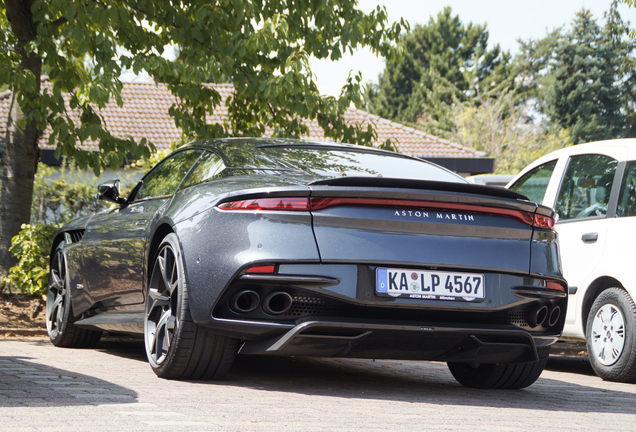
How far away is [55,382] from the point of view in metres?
4.21

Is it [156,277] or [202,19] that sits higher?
[202,19]

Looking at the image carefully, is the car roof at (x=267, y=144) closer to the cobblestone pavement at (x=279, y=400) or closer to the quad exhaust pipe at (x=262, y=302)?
the quad exhaust pipe at (x=262, y=302)

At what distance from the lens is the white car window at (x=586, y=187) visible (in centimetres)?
662

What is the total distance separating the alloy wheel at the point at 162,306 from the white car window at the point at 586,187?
377 cm

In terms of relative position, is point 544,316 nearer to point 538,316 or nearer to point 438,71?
point 538,316

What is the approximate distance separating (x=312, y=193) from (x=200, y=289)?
0.75m

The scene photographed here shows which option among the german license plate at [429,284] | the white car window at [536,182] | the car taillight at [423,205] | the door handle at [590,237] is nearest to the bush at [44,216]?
the white car window at [536,182]

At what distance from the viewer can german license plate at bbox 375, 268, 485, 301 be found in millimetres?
3953

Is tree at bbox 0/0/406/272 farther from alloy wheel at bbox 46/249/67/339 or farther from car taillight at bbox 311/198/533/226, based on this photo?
car taillight at bbox 311/198/533/226

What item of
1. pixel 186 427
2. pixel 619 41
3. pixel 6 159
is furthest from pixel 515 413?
pixel 619 41

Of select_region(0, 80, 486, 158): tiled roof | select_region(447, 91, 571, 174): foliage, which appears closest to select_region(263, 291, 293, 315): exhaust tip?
select_region(0, 80, 486, 158): tiled roof

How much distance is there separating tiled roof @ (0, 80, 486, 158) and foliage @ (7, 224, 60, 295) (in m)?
13.1

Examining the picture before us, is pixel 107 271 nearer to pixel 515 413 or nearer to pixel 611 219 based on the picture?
pixel 515 413

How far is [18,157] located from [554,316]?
277 inches
